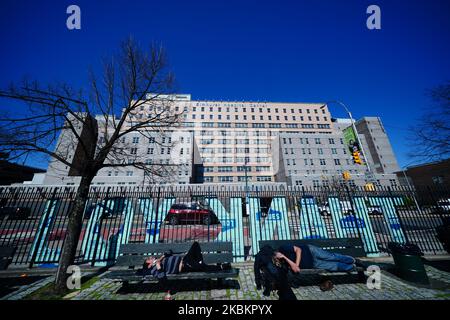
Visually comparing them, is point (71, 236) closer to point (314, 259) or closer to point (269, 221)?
point (314, 259)

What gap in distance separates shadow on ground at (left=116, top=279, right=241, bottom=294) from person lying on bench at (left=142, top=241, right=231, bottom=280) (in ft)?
1.80

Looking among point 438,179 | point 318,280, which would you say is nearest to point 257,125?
point 438,179

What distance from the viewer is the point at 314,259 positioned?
15.6 feet

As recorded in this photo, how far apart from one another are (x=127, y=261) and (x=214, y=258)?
272 cm

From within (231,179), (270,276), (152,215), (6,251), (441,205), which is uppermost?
(231,179)

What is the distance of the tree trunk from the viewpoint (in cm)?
466

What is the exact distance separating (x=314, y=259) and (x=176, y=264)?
393 cm

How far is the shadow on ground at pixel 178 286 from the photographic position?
4.73 m

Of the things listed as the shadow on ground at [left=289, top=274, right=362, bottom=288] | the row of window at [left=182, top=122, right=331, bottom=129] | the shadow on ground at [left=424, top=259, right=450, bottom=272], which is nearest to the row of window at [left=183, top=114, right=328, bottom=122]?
the row of window at [left=182, top=122, right=331, bottom=129]

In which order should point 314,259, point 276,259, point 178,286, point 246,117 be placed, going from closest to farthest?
1. point 276,259
2. point 314,259
3. point 178,286
4. point 246,117

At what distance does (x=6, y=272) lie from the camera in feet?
19.8

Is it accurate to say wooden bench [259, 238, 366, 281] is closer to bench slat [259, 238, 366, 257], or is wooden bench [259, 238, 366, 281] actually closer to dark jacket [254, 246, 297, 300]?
bench slat [259, 238, 366, 257]
